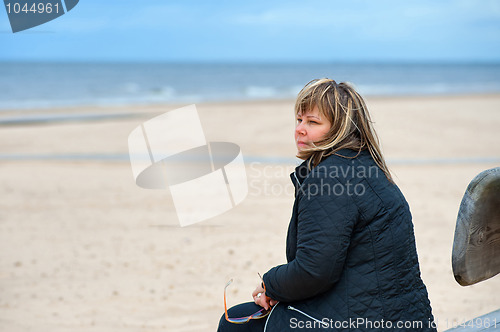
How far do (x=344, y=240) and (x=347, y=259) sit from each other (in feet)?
0.35

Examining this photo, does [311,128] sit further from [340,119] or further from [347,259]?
[347,259]

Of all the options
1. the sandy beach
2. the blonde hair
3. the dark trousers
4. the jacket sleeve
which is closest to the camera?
the jacket sleeve

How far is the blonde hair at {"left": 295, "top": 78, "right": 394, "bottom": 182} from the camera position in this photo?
1902mm

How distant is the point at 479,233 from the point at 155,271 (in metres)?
3.25

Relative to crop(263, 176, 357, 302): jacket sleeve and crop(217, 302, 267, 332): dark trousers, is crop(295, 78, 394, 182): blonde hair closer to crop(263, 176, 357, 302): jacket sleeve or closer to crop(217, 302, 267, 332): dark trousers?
crop(263, 176, 357, 302): jacket sleeve

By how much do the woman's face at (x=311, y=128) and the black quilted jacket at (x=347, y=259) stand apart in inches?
4.7

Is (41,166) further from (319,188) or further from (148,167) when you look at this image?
(319,188)

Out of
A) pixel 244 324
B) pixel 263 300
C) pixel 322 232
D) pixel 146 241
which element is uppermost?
pixel 322 232

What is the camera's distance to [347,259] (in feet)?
5.88

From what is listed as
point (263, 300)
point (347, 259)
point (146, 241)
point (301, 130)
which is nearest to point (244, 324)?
point (263, 300)

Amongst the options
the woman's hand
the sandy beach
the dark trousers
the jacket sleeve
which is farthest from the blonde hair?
the sandy beach

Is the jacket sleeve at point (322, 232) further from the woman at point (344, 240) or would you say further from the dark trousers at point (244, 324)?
the dark trousers at point (244, 324)

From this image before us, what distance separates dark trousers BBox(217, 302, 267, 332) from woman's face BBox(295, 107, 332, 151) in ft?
2.11

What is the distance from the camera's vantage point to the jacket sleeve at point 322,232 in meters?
1.71
